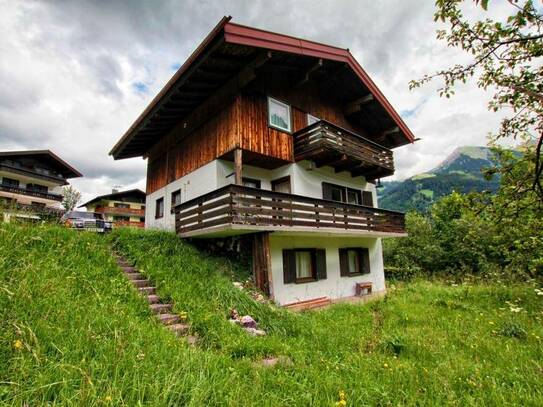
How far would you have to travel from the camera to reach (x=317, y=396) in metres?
3.48

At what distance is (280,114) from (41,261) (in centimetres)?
926

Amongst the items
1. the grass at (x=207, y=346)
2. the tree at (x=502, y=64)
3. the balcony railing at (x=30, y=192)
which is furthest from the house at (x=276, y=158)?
the balcony railing at (x=30, y=192)

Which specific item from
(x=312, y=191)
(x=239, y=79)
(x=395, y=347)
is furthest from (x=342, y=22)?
(x=395, y=347)

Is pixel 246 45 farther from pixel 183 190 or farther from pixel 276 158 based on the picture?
pixel 183 190

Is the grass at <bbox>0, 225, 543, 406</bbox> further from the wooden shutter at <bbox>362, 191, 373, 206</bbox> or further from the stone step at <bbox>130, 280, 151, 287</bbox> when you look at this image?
the wooden shutter at <bbox>362, 191, 373, 206</bbox>

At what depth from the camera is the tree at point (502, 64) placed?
9.79 feet

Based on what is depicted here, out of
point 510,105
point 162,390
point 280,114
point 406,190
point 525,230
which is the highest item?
point 406,190

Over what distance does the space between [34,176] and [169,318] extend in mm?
35697

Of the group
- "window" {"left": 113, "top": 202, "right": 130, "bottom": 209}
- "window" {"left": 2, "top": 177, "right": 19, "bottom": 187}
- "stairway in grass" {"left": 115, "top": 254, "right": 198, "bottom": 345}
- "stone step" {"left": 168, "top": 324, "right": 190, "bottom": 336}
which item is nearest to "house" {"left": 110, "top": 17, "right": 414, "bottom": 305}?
"stairway in grass" {"left": 115, "top": 254, "right": 198, "bottom": 345}

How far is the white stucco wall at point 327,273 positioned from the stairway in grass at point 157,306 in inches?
148

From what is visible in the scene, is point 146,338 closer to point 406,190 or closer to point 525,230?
point 525,230

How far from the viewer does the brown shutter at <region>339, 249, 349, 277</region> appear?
42.7ft

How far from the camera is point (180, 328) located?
538 cm

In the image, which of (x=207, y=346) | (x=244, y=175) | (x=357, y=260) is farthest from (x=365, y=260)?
(x=207, y=346)
